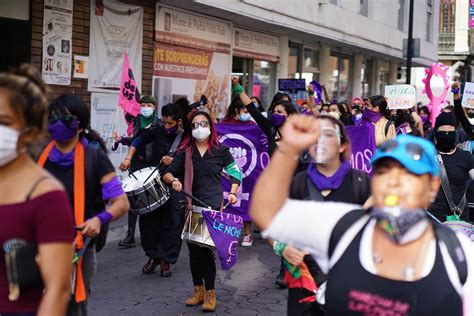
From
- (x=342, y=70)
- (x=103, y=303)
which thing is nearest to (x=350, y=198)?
(x=103, y=303)

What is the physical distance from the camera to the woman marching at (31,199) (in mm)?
2684

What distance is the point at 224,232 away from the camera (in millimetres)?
6398

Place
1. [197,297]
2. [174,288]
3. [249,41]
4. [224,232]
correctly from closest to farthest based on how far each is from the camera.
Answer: [224,232] < [197,297] < [174,288] < [249,41]

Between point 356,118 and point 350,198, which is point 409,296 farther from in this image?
point 356,118

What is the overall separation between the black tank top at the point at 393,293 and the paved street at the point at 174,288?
4.18 meters

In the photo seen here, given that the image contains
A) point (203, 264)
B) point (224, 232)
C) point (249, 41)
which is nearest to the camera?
point (224, 232)

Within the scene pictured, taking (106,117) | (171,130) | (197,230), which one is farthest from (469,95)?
(197,230)

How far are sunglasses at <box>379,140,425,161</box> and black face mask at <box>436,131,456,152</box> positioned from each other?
4458 mm

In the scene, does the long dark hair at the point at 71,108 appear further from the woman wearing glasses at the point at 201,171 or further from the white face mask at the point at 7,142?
the woman wearing glasses at the point at 201,171

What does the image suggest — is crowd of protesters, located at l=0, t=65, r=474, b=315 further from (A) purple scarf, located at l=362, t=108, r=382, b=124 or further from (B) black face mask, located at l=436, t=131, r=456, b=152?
(A) purple scarf, located at l=362, t=108, r=382, b=124

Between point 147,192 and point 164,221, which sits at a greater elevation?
point 147,192

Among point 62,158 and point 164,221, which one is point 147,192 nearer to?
point 164,221

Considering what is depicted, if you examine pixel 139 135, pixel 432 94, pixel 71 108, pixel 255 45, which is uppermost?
pixel 255 45

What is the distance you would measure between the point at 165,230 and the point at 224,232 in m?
1.68
